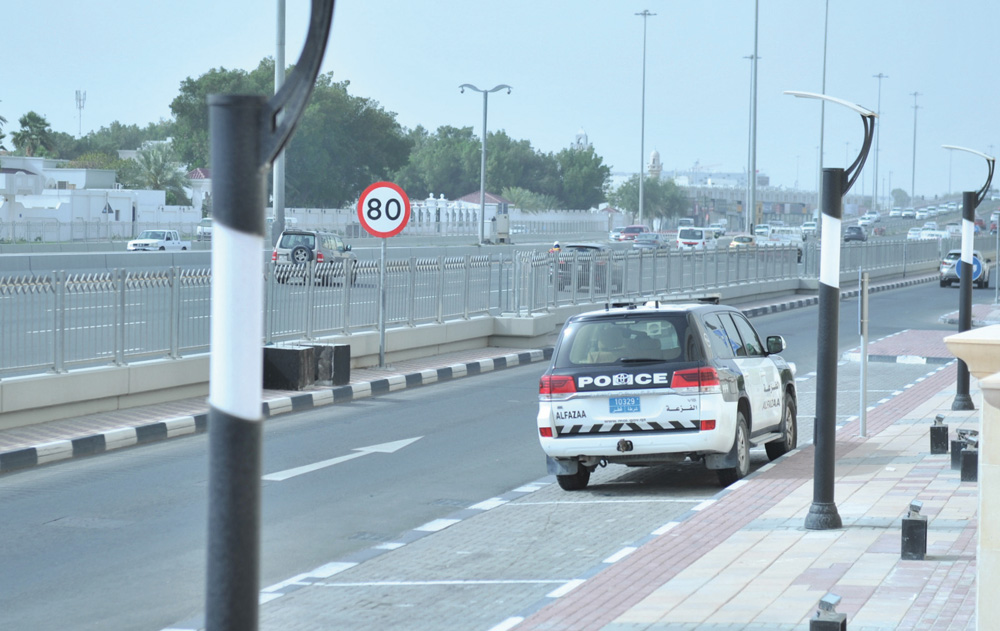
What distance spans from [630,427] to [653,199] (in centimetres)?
Answer: 16366

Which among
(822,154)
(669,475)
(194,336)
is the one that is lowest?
(669,475)

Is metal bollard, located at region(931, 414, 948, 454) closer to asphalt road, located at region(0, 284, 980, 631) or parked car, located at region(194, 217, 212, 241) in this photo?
asphalt road, located at region(0, 284, 980, 631)

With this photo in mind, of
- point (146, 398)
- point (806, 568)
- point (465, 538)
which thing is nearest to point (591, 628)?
point (806, 568)

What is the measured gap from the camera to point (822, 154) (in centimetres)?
7156

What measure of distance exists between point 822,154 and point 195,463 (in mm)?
63725

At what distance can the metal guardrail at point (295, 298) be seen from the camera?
44.9 ft

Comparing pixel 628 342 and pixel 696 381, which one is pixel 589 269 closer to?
pixel 628 342

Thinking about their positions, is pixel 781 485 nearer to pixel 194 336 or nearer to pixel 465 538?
pixel 465 538

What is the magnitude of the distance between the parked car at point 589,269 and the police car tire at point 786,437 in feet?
42.2

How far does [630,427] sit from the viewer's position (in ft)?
36.2

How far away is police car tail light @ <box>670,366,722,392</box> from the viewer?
11.0 m

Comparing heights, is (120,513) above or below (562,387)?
below

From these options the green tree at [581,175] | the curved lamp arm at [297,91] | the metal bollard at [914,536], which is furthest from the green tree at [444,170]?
the curved lamp arm at [297,91]

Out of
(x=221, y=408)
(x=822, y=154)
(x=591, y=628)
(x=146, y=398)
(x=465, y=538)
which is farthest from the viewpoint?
(x=822, y=154)
